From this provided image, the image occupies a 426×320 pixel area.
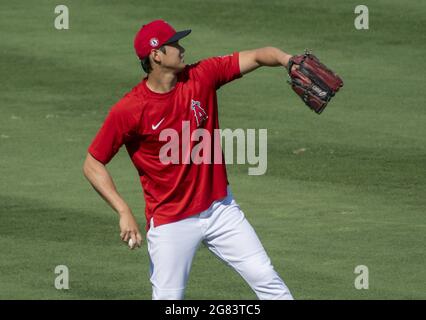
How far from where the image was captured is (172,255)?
31.9 ft

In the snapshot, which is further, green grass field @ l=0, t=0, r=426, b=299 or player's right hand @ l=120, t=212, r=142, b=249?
green grass field @ l=0, t=0, r=426, b=299

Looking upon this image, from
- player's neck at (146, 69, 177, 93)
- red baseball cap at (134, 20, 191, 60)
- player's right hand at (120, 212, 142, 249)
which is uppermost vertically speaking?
red baseball cap at (134, 20, 191, 60)

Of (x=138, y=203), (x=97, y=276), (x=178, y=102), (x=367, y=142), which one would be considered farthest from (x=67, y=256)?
(x=367, y=142)

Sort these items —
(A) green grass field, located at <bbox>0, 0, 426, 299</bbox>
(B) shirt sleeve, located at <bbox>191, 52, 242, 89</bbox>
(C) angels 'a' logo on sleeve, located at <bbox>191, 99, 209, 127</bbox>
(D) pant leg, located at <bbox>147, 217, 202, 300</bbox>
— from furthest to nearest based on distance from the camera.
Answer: (A) green grass field, located at <bbox>0, 0, 426, 299</bbox> → (B) shirt sleeve, located at <bbox>191, 52, 242, 89</bbox> → (C) angels 'a' logo on sleeve, located at <bbox>191, 99, 209, 127</bbox> → (D) pant leg, located at <bbox>147, 217, 202, 300</bbox>

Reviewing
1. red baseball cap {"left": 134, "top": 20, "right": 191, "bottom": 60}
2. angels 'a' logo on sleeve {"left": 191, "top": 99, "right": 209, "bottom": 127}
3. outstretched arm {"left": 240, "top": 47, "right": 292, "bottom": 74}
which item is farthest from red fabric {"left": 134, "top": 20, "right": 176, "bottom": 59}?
outstretched arm {"left": 240, "top": 47, "right": 292, "bottom": 74}

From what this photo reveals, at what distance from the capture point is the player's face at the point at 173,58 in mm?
9812

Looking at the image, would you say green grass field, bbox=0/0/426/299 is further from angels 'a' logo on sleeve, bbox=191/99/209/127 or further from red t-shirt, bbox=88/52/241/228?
angels 'a' logo on sleeve, bbox=191/99/209/127

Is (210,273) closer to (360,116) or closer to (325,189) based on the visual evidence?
(325,189)

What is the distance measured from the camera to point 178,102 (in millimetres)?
9812

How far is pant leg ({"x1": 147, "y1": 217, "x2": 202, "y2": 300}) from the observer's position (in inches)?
382

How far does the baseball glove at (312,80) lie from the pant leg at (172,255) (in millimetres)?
1229

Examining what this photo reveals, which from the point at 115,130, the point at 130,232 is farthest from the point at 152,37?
the point at 130,232

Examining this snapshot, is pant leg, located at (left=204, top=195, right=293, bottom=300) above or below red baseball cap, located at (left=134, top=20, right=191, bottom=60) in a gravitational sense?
below
